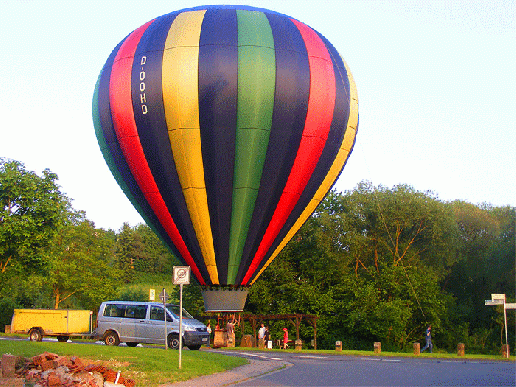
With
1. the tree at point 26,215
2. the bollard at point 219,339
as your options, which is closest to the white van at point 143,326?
the bollard at point 219,339

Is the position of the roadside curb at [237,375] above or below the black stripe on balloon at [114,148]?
below

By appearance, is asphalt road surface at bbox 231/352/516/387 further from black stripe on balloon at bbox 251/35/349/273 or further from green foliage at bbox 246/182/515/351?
green foliage at bbox 246/182/515/351

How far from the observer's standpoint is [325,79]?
71.9ft

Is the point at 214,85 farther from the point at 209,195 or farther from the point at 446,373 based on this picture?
the point at 446,373

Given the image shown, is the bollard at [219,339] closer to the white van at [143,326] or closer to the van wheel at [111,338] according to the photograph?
the white van at [143,326]

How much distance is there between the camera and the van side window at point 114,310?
2417cm

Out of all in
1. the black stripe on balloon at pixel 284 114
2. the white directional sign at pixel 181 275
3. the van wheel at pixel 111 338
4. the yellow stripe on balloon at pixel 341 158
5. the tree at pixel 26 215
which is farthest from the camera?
the tree at pixel 26 215

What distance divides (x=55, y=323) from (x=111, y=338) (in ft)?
17.9

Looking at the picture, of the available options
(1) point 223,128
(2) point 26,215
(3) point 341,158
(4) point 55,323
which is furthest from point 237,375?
(2) point 26,215

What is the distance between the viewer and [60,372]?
12.1 meters

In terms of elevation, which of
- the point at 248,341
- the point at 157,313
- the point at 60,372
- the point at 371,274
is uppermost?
the point at 371,274

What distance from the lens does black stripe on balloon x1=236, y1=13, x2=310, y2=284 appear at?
21.0m

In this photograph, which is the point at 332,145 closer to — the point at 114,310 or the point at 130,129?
the point at 130,129

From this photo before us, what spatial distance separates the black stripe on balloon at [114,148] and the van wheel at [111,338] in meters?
4.04
